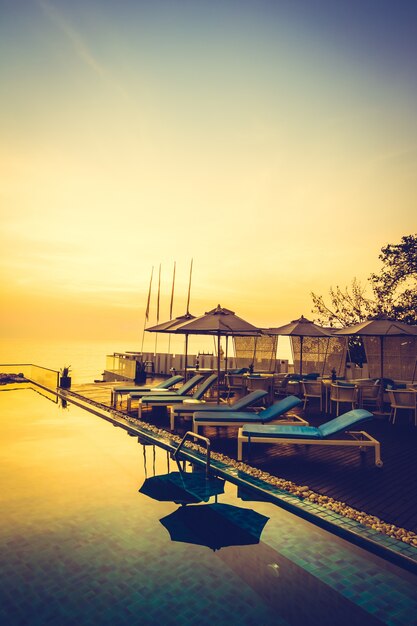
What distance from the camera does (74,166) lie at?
1280 centimetres

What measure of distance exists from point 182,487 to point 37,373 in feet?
46.5

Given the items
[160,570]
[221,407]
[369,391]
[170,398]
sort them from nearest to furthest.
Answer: [160,570] < [221,407] < [170,398] < [369,391]

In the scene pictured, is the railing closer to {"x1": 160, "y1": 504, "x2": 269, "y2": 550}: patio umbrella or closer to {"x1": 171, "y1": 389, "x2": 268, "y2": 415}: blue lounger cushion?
{"x1": 171, "y1": 389, "x2": 268, "y2": 415}: blue lounger cushion

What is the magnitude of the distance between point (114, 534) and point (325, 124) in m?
12.4

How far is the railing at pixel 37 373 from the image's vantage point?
16.1 metres

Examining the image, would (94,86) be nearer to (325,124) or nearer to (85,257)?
(325,124)

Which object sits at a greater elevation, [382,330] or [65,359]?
[382,330]

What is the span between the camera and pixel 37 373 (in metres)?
17.9

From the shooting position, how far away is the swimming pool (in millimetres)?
2980

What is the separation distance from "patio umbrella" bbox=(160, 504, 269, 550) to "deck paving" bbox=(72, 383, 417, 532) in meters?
1.14

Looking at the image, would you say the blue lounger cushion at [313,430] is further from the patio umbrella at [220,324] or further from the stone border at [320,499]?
the patio umbrella at [220,324]

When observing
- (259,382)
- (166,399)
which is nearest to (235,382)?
(259,382)

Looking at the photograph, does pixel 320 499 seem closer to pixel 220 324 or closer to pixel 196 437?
pixel 196 437

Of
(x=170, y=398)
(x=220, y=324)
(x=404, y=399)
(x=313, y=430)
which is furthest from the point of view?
(x=220, y=324)
